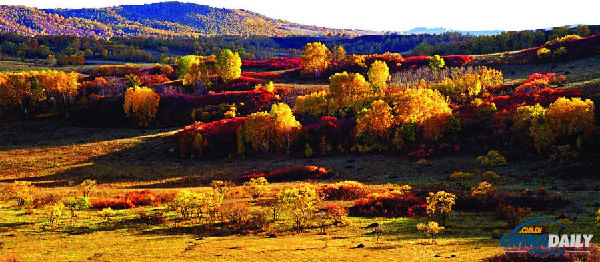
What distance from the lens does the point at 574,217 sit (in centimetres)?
3291

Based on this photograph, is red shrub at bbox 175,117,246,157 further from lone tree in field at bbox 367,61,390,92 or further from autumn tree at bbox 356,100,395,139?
lone tree in field at bbox 367,61,390,92

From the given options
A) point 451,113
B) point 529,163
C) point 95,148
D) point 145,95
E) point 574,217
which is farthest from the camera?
point 145,95

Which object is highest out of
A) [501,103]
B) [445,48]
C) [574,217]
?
[445,48]

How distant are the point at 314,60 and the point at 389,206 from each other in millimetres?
103984

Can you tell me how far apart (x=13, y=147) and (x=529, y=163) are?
328ft

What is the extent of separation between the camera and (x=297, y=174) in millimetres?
61000

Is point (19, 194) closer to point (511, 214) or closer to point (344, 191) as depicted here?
point (344, 191)

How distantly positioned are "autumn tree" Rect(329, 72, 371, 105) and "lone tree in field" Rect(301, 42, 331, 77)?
41768 mm

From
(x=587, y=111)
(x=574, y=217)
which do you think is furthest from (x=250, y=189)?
(x=587, y=111)

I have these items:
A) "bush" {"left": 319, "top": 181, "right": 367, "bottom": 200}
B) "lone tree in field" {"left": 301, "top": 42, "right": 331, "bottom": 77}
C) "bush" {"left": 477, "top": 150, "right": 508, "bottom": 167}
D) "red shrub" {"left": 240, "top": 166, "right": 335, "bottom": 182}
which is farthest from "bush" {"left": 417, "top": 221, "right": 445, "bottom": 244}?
"lone tree in field" {"left": 301, "top": 42, "right": 331, "bottom": 77}

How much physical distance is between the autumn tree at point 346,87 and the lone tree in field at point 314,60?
41.8 m

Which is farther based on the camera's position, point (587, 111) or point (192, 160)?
point (192, 160)

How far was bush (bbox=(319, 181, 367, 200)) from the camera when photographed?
46822mm

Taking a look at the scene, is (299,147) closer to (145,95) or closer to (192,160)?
(192,160)
